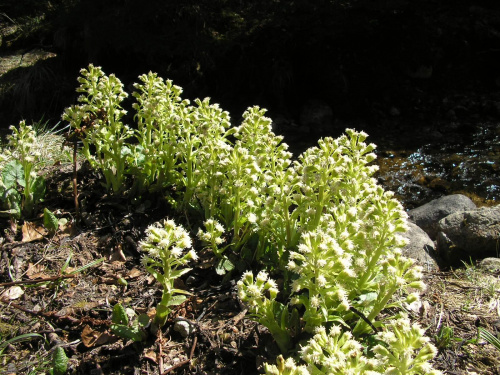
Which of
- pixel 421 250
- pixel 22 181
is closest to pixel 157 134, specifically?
pixel 22 181

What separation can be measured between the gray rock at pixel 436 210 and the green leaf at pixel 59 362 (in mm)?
3511

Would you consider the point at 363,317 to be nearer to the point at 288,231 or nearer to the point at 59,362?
the point at 288,231

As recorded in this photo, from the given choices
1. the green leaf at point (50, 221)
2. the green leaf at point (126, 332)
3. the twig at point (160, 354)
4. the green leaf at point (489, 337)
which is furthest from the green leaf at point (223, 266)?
the green leaf at point (489, 337)

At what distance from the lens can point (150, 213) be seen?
3350 mm

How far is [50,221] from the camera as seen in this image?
→ 3.10 m

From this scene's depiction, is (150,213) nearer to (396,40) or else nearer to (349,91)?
(349,91)

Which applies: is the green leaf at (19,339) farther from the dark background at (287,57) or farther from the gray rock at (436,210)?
the dark background at (287,57)

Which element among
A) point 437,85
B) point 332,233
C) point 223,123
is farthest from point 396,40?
point 332,233

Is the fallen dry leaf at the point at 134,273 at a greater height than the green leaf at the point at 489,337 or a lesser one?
lesser

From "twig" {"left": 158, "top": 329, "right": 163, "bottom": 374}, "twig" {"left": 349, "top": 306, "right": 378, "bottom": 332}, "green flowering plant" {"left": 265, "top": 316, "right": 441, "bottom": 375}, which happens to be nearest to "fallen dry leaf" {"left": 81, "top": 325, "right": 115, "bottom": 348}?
"twig" {"left": 158, "top": 329, "right": 163, "bottom": 374}

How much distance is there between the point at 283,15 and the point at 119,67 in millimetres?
2878

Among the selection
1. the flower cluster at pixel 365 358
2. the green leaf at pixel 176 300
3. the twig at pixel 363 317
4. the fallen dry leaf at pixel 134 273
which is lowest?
the fallen dry leaf at pixel 134 273

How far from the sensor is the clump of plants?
1.88 m

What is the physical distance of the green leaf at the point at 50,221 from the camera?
308cm
